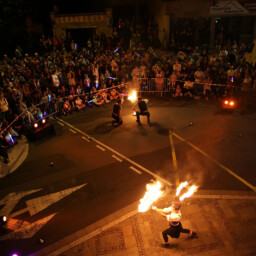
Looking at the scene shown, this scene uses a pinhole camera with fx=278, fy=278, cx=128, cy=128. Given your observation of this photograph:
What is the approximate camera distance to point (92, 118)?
1544 cm

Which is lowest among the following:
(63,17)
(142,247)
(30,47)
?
(142,247)

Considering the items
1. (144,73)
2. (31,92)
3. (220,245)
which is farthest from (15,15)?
(220,245)

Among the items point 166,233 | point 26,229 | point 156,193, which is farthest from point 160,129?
point 26,229

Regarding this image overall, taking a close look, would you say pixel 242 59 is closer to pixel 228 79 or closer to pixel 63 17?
pixel 228 79

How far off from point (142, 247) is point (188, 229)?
138cm

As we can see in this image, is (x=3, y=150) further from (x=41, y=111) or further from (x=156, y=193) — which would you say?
(x=156, y=193)

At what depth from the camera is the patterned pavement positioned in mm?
7535

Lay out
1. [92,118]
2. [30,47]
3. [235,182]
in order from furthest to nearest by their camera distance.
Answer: [30,47] < [92,118] < [235,182]

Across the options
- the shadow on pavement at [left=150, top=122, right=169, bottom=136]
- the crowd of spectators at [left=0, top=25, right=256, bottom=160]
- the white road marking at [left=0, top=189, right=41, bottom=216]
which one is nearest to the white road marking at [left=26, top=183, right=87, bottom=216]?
the white road marking at [left=0, top=189, right=41, bottom=216]

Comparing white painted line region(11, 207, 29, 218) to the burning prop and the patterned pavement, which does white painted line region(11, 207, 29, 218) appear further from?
the burning prop

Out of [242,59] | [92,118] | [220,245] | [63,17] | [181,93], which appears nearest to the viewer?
[220,245]

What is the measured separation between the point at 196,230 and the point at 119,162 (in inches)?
171

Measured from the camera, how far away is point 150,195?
9648mm

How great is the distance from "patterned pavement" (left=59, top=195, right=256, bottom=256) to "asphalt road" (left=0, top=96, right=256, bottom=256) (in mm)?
792
